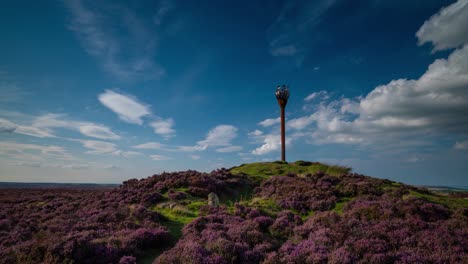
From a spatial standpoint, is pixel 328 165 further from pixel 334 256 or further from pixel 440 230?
pixel 334 256

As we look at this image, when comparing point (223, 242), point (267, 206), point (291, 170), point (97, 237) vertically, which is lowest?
point (97, 237)

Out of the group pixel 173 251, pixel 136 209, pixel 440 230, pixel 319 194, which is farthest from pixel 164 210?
pixel 440 230

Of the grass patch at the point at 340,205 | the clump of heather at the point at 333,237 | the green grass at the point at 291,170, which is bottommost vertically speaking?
the clump of heather at the point at 333,237

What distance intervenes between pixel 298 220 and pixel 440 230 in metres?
5.65

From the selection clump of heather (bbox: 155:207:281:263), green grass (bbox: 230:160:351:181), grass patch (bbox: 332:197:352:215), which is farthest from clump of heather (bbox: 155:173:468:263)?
green grass (bbox: 230:160:351:181)

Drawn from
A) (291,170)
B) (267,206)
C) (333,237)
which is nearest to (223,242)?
(333,237)

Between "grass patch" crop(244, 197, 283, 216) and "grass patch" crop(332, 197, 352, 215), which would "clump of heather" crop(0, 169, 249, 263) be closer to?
"grass patch" crop(244, 197, 283, 216)

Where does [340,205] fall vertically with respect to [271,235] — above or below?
above

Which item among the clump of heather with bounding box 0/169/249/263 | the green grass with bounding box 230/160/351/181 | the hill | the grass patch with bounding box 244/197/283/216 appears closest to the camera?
the hill

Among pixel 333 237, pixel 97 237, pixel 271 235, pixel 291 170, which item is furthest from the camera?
pixel 291 170

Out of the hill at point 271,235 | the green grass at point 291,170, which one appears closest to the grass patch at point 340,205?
the hill at point 271,235

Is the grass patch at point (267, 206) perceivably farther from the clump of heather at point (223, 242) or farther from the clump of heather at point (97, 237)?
the clump of heather at point (97, 237)

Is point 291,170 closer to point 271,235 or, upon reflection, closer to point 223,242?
point 271,235

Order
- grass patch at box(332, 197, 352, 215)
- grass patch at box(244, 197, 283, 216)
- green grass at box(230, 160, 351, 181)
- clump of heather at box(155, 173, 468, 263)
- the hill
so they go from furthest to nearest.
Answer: green grass at box(230, 160, 351, 181) → grass patch at box(244, 197, 283, 216) → grass patch at box(332, 197, 352, 215) → the hill → clump of heather at box(155, 173, 468, 263)
